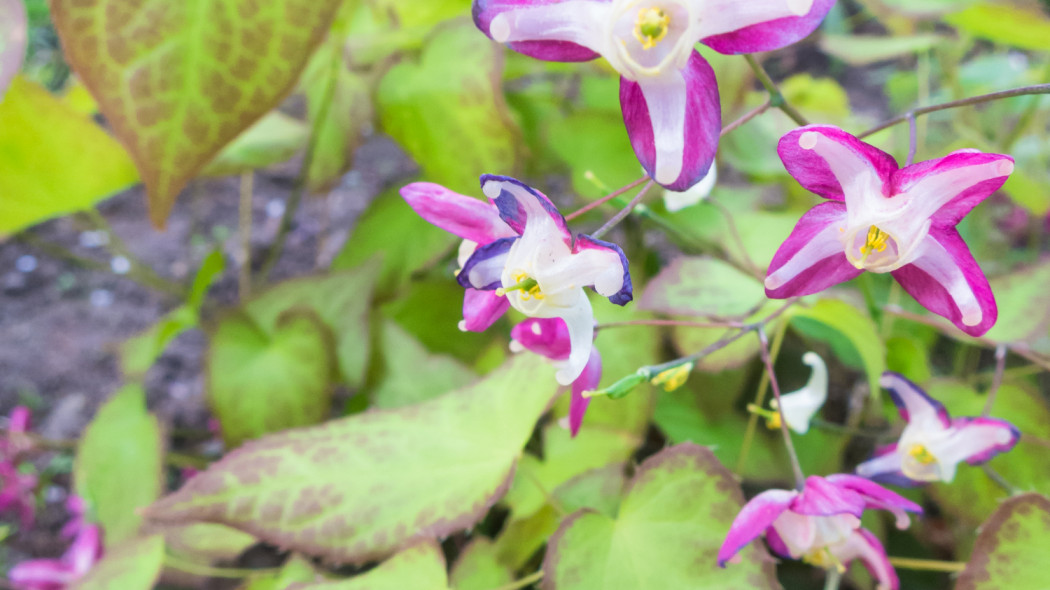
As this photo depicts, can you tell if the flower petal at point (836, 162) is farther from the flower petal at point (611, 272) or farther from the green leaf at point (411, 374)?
the green leaf at point (411, 374)

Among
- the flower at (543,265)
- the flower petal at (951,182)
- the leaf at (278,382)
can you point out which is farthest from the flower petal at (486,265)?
the leaf at (278,382)

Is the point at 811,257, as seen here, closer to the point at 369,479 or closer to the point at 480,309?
the point at 480,309

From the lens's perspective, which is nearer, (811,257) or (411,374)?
(811,257)

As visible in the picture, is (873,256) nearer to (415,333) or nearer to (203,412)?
(415,333)

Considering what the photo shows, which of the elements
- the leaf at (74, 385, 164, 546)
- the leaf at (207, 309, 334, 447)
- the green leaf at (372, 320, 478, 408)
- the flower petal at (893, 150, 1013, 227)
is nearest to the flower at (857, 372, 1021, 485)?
the flower petal at (893, 150, 1013, 227)

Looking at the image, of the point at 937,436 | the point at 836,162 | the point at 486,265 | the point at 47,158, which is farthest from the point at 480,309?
the point at 47,158

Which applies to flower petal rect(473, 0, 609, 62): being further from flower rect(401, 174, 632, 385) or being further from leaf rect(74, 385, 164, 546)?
leaf rect(74, 385, 164, 546)

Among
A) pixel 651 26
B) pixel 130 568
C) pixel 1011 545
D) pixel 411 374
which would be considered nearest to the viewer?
pixel 651 26
